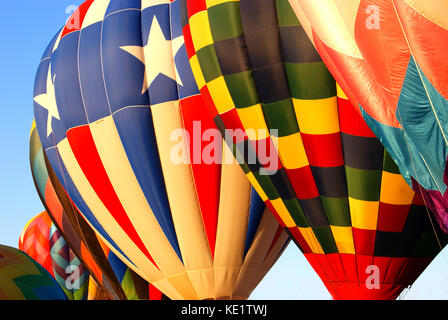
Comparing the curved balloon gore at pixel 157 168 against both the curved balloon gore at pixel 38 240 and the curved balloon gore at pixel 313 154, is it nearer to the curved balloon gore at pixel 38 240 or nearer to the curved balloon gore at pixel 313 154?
the curved balloon gore at pixel 313 154

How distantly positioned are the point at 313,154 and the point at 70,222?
4.18m

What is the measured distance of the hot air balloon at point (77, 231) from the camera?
922cm

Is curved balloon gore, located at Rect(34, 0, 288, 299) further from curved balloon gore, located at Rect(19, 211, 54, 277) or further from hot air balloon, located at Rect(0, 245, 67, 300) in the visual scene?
curved balloon gore, located at Rect(19, 211, 54, 277)

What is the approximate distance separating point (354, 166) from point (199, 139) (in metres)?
1.82

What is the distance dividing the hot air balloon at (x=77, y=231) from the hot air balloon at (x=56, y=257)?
2709 mm

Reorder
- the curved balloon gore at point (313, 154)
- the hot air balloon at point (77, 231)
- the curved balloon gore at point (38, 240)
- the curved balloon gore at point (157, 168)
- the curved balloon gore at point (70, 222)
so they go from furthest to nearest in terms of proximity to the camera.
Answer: the curved balloon gore at point (38, 240) → the curved balloon gore at point (70, 222) → the hot air balloon at point (77, 231) → the curved balloon gore at point (157, 168) → the curved balloon gore at point (313, 154)

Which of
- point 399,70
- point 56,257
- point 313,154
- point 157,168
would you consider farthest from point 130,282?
point 399,70

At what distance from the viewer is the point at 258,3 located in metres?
6.75

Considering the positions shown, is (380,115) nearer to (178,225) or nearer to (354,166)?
(354,166)

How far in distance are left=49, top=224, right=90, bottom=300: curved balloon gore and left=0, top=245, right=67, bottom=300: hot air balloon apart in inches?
146

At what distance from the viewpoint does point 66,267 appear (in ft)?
43.9

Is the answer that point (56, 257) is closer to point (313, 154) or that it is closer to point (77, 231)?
point (77, 231)

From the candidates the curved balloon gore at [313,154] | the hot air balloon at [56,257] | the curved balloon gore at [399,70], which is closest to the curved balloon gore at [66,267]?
the hot air balloon at [56,257]
